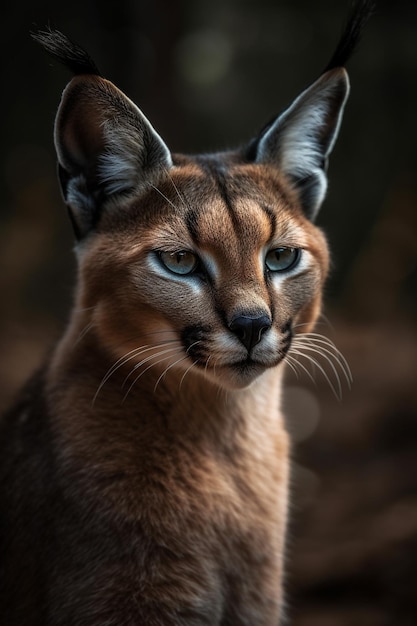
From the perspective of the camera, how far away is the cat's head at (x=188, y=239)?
3.54m

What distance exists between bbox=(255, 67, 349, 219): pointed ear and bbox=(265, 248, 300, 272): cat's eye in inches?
20.6

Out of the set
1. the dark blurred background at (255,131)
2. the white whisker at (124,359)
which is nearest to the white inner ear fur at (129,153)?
the white whisker at (124,359)

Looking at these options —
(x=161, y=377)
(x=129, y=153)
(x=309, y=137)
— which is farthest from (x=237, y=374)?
(x=309, y=137)

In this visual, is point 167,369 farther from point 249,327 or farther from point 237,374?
point 249,327

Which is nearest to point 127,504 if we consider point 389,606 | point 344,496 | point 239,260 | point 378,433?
point 239,260

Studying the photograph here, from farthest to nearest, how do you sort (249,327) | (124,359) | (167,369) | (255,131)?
(255,131) < (124,359) < (167,369) < (249,327)

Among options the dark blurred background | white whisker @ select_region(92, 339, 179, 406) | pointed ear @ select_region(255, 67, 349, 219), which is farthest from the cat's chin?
the dark blurred background

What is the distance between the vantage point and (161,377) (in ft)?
12.6

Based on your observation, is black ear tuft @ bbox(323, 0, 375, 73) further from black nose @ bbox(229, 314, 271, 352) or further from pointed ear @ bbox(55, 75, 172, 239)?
black nose @ bbox(229, 314, 271, 352)

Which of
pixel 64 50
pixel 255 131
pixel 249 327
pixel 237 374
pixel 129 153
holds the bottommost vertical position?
pixel 255 131

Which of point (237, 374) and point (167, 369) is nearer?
point (237, 374)

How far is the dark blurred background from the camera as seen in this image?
948 centimetres

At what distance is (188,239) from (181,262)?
4.2 inches

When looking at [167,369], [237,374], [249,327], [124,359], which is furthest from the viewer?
[124,359]
